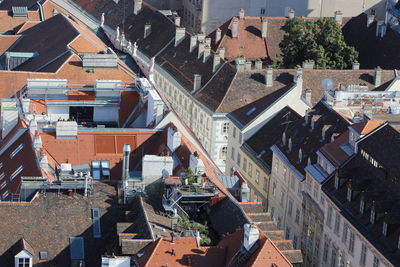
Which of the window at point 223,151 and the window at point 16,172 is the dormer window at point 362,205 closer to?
the window at point 16,172

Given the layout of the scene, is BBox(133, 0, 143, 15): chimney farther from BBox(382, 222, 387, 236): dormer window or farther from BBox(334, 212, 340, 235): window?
BBox(382, 222, 387, 236): dormer window

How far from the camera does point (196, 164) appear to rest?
245 feet

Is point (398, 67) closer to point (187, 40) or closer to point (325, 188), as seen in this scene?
point (187, 40)

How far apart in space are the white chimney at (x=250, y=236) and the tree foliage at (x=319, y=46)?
73401mm

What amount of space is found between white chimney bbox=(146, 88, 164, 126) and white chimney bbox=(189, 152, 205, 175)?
34.8 feet

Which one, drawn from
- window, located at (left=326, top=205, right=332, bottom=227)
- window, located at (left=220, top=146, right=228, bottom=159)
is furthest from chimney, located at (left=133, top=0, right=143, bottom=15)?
window, located at (left=326, top=205, right=332, bottom=227)

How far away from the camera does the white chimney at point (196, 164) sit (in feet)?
242

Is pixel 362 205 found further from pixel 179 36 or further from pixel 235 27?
pixel 235 27

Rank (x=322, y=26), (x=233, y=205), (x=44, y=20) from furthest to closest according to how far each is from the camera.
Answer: (x=322, y=26), (x=44, y=20), (x=233, y=205)

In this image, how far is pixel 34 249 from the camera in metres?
66.3

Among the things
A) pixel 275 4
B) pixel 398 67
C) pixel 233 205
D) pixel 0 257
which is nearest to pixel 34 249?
pixel 0 257

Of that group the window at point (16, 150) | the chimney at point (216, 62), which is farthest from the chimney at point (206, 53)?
the window at point (16, 150)

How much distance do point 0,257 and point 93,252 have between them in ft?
16.5

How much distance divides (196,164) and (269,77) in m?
46.0
